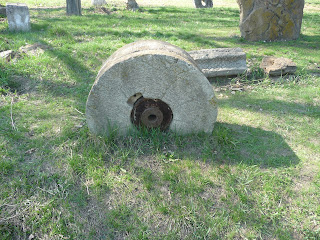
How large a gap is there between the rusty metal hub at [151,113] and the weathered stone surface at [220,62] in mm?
2321

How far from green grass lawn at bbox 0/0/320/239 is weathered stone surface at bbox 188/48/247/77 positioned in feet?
1.22

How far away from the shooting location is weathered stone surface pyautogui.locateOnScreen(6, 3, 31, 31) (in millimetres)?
7494

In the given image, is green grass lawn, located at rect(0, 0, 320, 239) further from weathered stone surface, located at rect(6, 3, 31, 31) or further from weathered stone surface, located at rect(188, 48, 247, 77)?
weathered stone surface, located at rect(6, 3, 31, 31)

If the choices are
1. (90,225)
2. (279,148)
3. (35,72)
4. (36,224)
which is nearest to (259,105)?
(279,148)

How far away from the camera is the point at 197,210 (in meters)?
2.94

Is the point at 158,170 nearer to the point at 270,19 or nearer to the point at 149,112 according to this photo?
the point at 149,112

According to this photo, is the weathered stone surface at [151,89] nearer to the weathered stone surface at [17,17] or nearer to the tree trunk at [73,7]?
the weathered stone surface at [17,17]

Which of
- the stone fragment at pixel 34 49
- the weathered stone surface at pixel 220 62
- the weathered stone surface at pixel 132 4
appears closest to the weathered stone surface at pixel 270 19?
the weathered stone surface at pixel 220 62

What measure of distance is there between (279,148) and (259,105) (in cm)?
127

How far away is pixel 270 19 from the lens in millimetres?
7523

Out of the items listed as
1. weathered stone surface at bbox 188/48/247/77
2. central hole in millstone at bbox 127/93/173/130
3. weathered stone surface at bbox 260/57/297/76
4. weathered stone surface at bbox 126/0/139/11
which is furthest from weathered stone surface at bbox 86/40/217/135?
weathered stone surface at bbox 126/0/139/11

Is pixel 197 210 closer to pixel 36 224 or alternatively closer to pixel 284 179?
pixel 284 179

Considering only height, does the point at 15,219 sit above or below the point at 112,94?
below

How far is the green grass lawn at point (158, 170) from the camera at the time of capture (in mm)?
2844
